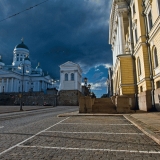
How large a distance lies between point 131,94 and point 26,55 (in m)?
92.9

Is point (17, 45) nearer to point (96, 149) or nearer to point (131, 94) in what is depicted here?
point (131, 94)

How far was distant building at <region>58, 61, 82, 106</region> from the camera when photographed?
6134 centimetres

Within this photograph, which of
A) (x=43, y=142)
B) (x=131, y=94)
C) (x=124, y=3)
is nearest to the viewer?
(x=43, y=142)

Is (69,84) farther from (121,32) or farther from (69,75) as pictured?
(121,32)

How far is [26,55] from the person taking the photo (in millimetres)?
102812

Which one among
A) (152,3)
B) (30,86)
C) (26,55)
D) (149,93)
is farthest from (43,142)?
(26,55)

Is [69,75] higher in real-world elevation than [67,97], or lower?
higher

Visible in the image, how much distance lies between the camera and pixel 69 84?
65000 mm

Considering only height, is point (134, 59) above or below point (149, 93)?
above

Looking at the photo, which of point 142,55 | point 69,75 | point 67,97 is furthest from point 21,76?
point 142,55

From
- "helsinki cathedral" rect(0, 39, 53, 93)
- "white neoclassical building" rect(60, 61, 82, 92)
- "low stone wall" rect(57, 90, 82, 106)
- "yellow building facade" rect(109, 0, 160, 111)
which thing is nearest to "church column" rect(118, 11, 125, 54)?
"yellow building facade" rect(109, 0, 160, 111)

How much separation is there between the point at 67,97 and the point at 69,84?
5.96 m

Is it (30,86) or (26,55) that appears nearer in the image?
(30,86)

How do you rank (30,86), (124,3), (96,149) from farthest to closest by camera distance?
(30,86) → (124,3) → (96,149)
